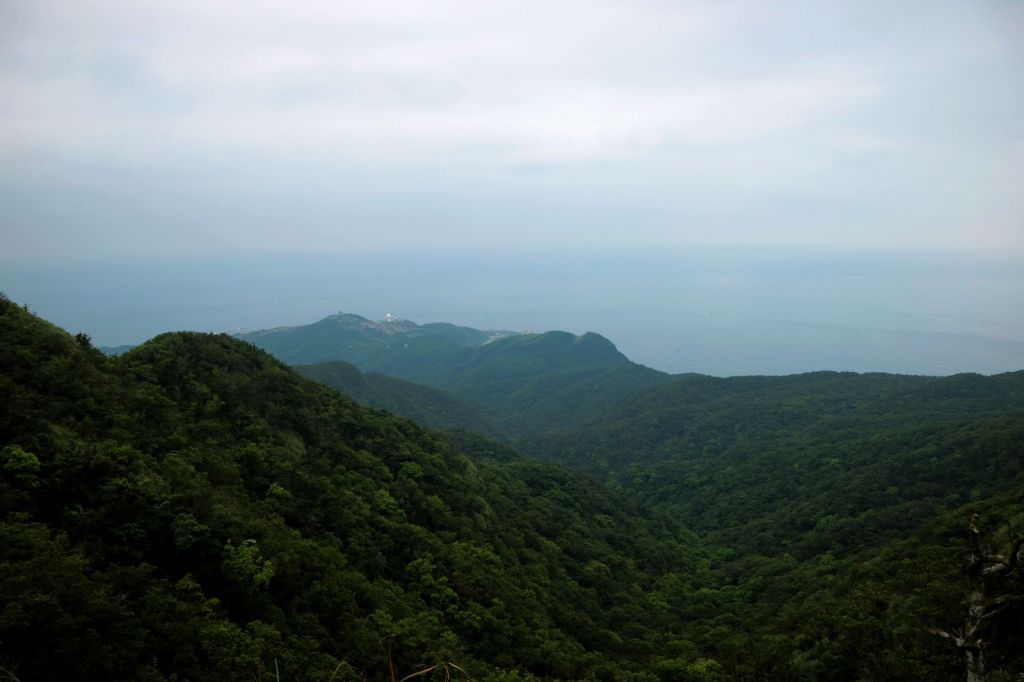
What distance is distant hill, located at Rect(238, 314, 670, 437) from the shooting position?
5132 inches

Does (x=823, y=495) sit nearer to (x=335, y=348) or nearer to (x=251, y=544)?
(x=251, y=544)

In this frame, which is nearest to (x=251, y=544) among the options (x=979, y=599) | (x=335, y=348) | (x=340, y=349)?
(x=979, y=599)

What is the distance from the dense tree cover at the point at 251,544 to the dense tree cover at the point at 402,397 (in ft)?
200

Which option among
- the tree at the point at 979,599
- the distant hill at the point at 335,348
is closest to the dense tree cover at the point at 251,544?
the tree at the point at 979,599

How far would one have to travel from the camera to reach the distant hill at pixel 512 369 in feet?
428

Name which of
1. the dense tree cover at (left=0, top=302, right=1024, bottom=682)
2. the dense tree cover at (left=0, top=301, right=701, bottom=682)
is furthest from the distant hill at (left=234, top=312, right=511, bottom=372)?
the dense tree cover at (left=0, top=301, right=701, bottom=682)

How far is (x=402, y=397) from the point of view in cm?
10394

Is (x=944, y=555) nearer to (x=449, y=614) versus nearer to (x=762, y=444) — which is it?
(x=449, y=614)

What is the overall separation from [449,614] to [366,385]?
276 ft

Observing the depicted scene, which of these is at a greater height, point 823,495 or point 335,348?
point 335,348

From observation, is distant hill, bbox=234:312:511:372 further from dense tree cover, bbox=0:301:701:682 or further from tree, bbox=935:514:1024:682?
tree, bbox=935:514:1024:682

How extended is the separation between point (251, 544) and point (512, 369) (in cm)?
15050

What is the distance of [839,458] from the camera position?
2021 inches

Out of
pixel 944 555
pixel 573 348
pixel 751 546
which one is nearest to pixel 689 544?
pixel 751 546
